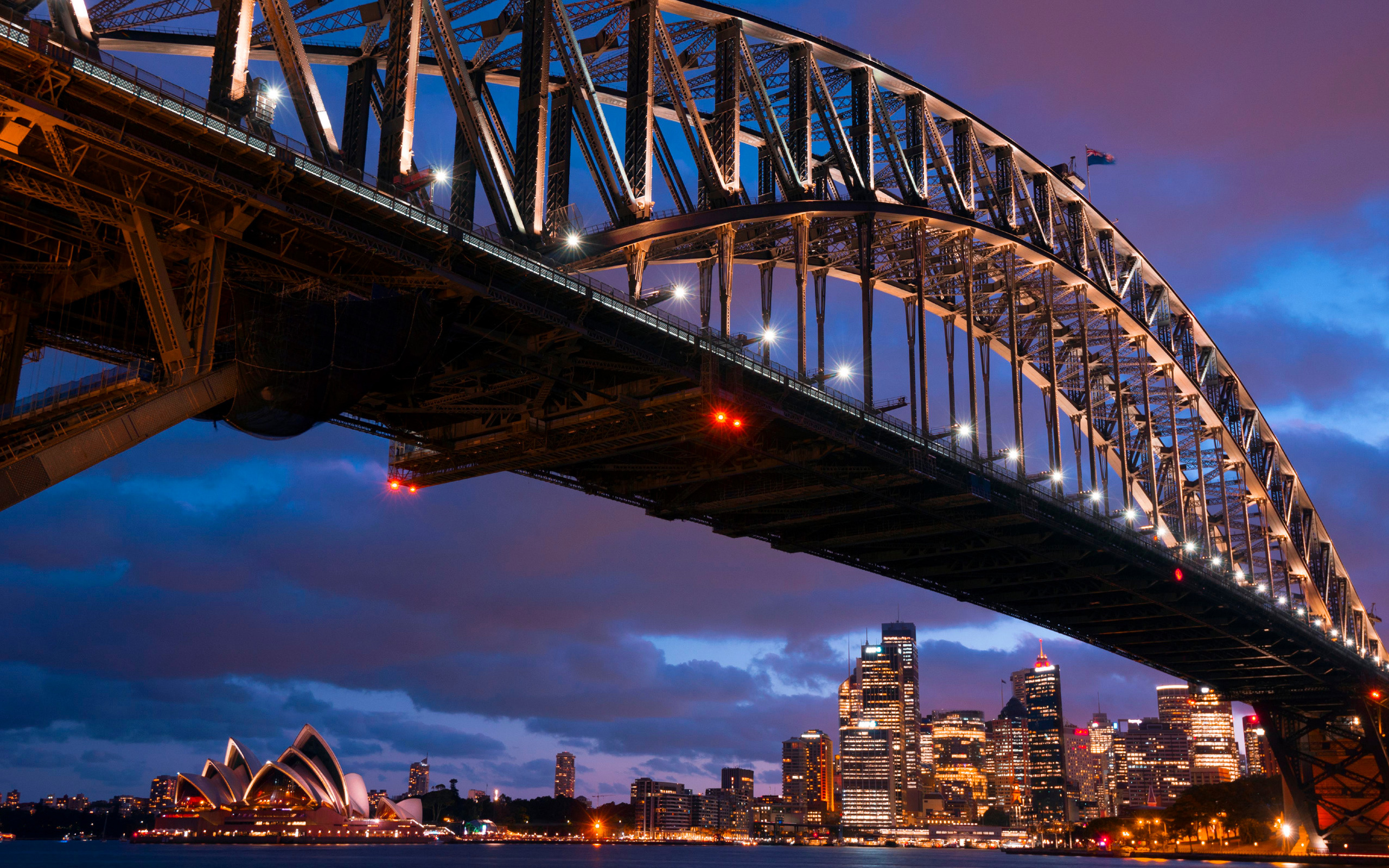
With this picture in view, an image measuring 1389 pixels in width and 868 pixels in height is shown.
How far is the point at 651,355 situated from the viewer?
39.7 metres

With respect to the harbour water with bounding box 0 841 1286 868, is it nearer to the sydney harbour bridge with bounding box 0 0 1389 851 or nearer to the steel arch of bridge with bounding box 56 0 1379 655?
the steel arch of bridge with bounding box 56 0 1379 655

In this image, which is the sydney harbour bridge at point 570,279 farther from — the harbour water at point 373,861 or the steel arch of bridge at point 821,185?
the harbour water at point 373,861

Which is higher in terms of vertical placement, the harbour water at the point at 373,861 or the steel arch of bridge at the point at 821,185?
the steel arch of bridge at the point at 821,185

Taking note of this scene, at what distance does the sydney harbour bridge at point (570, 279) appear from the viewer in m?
28.0

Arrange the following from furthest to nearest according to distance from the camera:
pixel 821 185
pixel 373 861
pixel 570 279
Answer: pixel 373 861, pixel 821 185, pixel 570 279

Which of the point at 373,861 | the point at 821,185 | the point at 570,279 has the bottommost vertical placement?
the point at 373,861

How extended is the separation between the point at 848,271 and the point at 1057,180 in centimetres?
1823

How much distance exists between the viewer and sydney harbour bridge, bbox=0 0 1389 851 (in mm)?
28016

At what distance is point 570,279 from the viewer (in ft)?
119

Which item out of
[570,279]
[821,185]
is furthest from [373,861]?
[570,279]

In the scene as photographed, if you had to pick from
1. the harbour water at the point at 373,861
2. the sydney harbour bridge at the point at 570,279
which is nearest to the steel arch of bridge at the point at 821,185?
the sydney harbour bridge at the point at 570,279

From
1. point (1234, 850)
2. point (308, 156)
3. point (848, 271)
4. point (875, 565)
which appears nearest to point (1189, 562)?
point (875, 565)

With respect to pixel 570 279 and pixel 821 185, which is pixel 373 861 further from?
pixel 570 279

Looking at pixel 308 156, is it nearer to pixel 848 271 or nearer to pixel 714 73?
pixel 714 73
